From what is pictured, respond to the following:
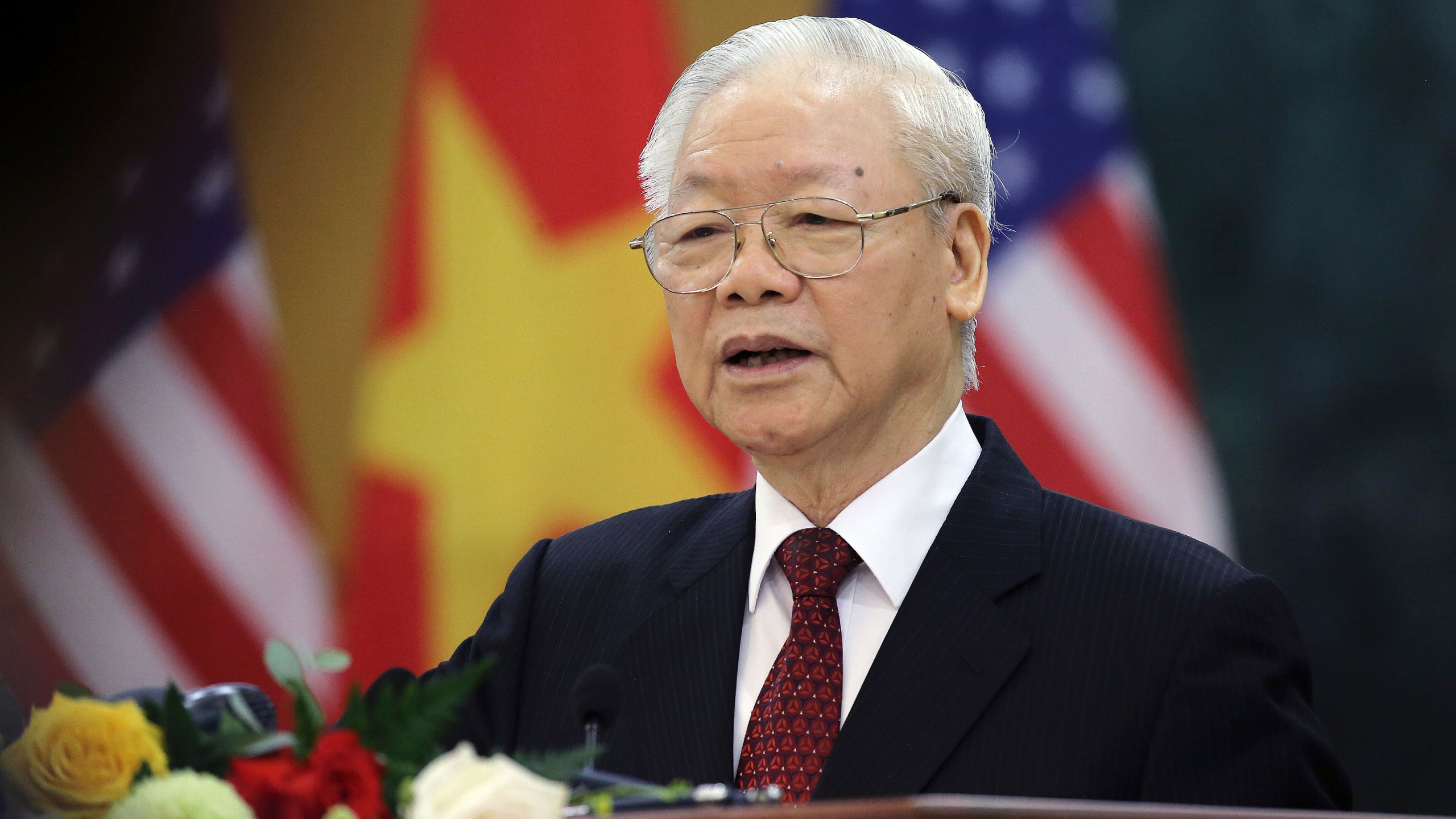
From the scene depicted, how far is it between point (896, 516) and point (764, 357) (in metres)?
0.26

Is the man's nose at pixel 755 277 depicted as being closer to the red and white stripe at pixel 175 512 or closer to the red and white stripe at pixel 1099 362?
the red and white stripe at pixel 1099 362

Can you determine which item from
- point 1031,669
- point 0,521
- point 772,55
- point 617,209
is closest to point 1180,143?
point 617,209

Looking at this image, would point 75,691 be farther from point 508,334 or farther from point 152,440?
point 152,440

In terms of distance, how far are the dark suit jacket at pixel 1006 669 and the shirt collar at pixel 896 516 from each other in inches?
1.3

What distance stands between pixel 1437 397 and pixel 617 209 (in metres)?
1.91

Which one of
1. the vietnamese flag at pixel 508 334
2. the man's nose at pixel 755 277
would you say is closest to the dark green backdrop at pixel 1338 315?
the vietnamese flag at pixel 508 334

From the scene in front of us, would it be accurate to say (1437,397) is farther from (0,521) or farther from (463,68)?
(0,521)

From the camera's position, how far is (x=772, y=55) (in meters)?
1.84

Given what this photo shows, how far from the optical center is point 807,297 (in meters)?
1.73

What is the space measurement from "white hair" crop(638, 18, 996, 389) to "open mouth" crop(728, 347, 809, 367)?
0.91 ft

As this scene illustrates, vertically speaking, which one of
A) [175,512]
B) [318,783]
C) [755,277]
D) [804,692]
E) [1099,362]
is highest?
[755,277]

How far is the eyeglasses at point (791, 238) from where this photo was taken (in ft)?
5.67

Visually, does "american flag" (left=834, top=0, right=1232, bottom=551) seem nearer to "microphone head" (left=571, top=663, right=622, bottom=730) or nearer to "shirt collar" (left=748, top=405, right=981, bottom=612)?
"shirt collar" (left=748, top=405, right=981, bottom=612)

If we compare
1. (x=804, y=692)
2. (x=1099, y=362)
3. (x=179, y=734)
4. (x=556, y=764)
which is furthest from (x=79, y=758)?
(x=1099, y=362)
